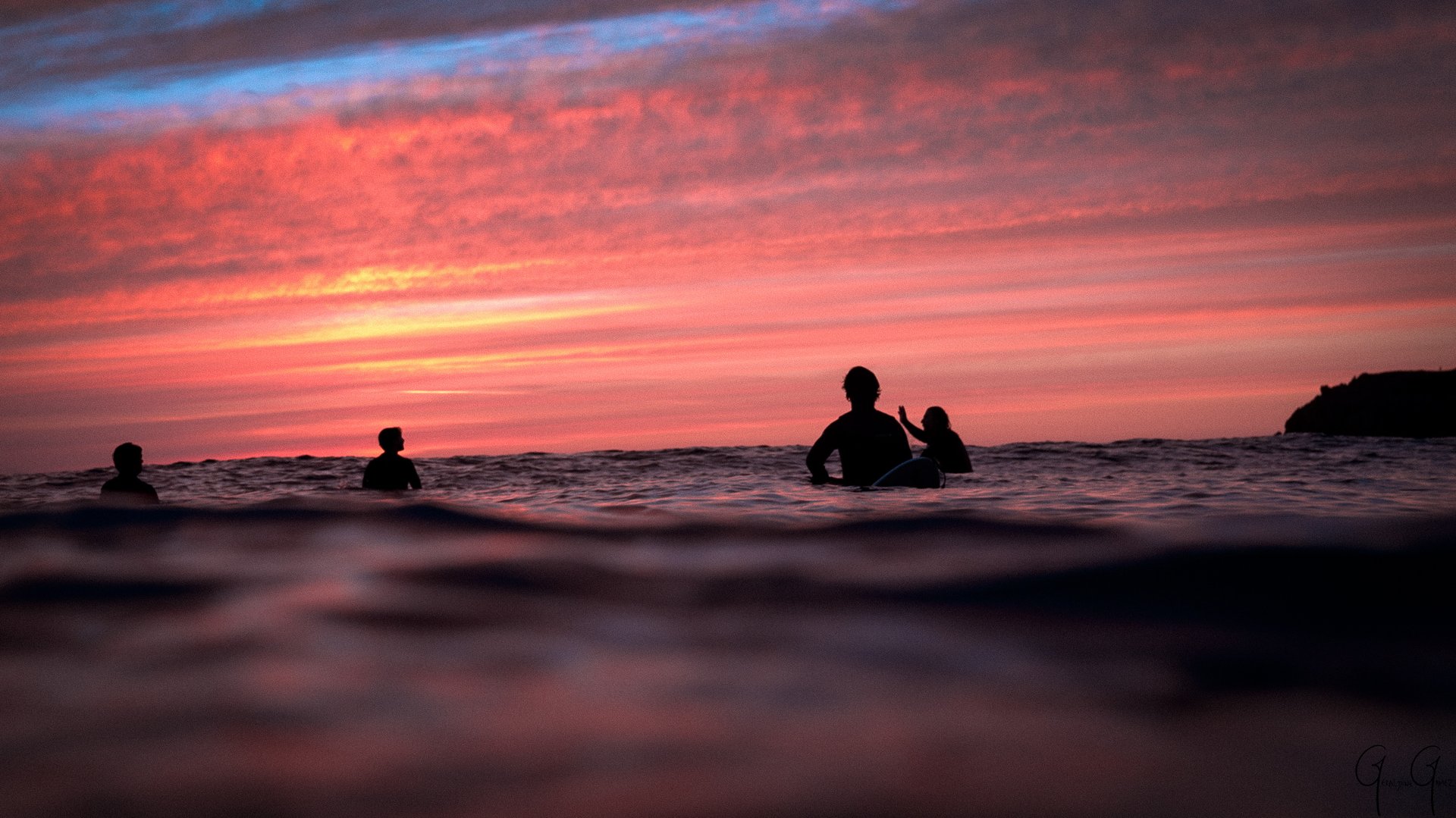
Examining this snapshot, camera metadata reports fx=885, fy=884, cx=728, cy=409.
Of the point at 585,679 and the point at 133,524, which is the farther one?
the point at 133,524

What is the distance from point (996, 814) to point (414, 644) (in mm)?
1444

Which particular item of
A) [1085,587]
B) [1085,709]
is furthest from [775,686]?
[1085,587]

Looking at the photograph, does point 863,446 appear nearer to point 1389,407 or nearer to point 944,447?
point 944,447

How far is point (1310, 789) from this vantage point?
1.40 m

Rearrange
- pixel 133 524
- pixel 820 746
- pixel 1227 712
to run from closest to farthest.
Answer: pixel 820 746 < pixel 1227 712 < pixel 133 524

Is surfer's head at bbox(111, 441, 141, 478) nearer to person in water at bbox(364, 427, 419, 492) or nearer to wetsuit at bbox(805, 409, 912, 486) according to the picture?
person in water at bbox(364, 427, 419, 492)

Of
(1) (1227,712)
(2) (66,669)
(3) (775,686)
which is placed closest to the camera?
(1) (1227,712)

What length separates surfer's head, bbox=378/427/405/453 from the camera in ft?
38.3

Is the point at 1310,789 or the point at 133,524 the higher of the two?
the point at 133,524

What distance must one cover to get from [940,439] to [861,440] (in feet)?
8.53

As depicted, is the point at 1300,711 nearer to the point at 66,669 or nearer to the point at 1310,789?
the point at 1310,789

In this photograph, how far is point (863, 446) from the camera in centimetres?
935

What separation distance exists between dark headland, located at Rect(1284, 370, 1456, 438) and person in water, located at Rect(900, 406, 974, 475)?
108 ft

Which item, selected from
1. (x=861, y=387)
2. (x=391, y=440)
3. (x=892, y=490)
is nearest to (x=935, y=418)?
(x=861, y=387)
